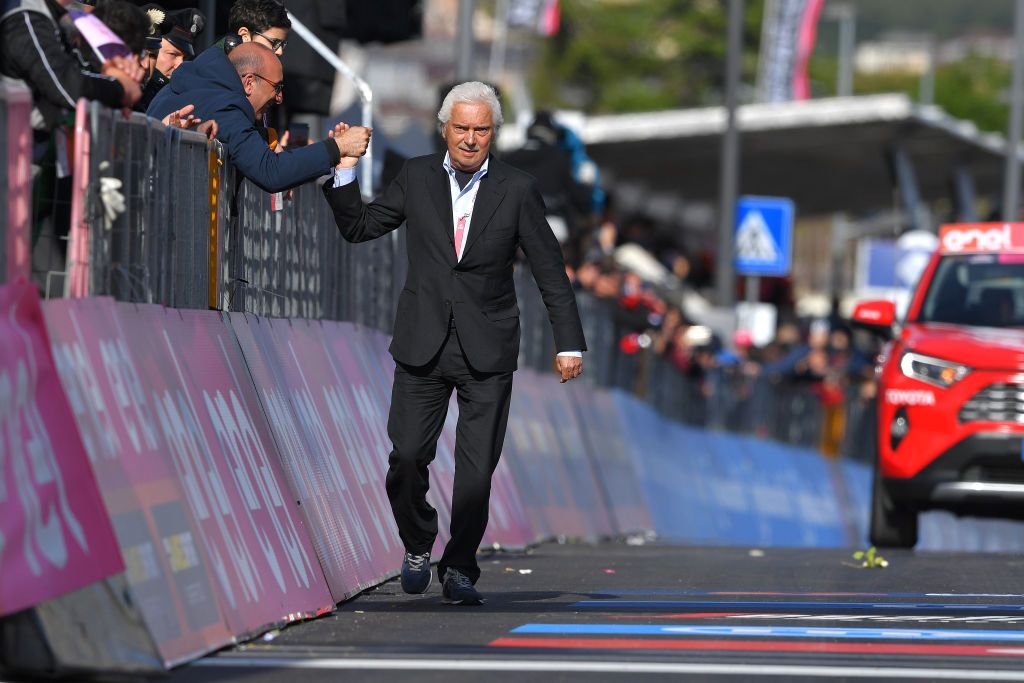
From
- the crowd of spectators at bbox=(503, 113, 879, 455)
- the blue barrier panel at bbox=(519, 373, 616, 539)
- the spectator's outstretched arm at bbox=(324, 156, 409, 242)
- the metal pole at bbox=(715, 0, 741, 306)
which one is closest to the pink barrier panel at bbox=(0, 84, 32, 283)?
the spectator's outstretched arm at bbox=(324, 156, 409, 242)

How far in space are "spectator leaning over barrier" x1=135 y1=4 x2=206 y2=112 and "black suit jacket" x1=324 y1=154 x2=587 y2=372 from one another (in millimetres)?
1438

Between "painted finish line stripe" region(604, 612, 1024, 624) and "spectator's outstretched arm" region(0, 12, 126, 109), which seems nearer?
"spectator's outstretched arm" region(0, 12, 126, 109)

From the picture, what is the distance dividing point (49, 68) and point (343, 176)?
1.80 m

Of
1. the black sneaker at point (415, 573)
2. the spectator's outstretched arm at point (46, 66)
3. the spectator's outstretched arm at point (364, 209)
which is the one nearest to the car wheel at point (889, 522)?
the black sneaker at point (415, 573)

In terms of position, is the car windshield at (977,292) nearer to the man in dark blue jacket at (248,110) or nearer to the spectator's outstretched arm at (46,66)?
the man in dark blue jacket at (248,110)

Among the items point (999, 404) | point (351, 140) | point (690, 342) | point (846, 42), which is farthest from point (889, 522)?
point (846, 42)

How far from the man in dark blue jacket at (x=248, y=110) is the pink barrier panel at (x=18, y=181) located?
1.83 meters

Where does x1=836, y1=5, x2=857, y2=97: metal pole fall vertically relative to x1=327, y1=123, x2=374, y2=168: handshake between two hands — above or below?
above

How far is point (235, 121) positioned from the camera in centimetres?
945

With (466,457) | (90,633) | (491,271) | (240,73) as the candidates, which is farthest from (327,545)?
(90,633)

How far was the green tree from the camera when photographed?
315 feet

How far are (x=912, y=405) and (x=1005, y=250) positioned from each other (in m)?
1.64

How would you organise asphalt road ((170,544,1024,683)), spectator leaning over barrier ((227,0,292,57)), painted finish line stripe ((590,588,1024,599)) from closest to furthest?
asphalt road ((170,544,1024,683)), spectator leaning over barrier ((227,0,292,57)), painted finish line stripe ((590,588,1024,599))

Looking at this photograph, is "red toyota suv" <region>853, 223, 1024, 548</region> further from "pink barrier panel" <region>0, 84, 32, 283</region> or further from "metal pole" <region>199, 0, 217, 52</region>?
"pink barrier panel" <region>0, 84, 32, 283</region>
